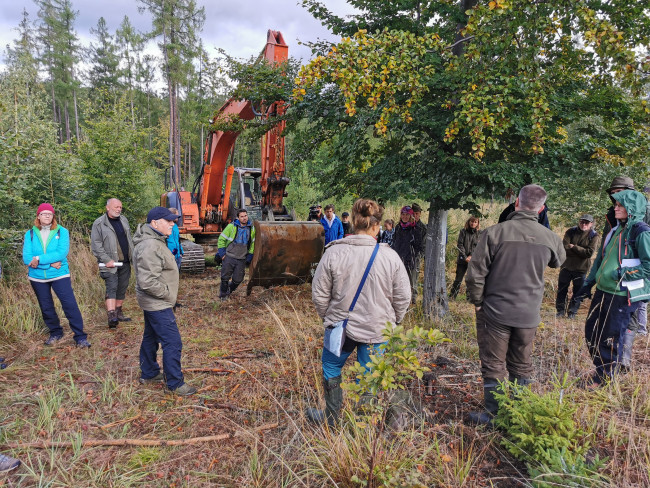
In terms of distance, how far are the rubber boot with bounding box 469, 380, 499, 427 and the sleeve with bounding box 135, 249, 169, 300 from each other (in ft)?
9.36

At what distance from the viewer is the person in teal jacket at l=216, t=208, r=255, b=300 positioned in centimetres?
665

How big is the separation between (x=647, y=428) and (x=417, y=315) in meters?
3.43

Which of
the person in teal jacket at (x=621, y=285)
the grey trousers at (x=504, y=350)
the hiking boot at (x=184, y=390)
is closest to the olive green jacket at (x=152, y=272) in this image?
the hiking boot at (x=184, y=390)

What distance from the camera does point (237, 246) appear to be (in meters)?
6.65

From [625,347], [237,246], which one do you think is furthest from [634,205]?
[237,246]

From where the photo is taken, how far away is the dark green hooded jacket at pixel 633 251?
318cm

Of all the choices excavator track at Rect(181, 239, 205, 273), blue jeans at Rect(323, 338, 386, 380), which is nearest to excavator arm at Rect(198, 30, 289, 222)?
excavator track at Rect(181, 239, 205, 273)

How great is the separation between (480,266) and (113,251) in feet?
15.8

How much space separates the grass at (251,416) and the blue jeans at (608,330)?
0.55 feet

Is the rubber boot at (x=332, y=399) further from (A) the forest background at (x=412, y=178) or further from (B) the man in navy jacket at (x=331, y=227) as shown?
(B) the man in navy jacket at (x=331, y=227)

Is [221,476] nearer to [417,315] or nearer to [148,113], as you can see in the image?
[417,315]

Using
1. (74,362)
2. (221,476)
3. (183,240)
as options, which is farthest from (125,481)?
(183,240)

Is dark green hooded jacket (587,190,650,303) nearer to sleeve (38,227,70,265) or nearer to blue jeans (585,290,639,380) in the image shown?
blue jeans (585,290,639,380)

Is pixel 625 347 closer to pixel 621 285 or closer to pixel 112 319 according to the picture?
pixel 621 285
